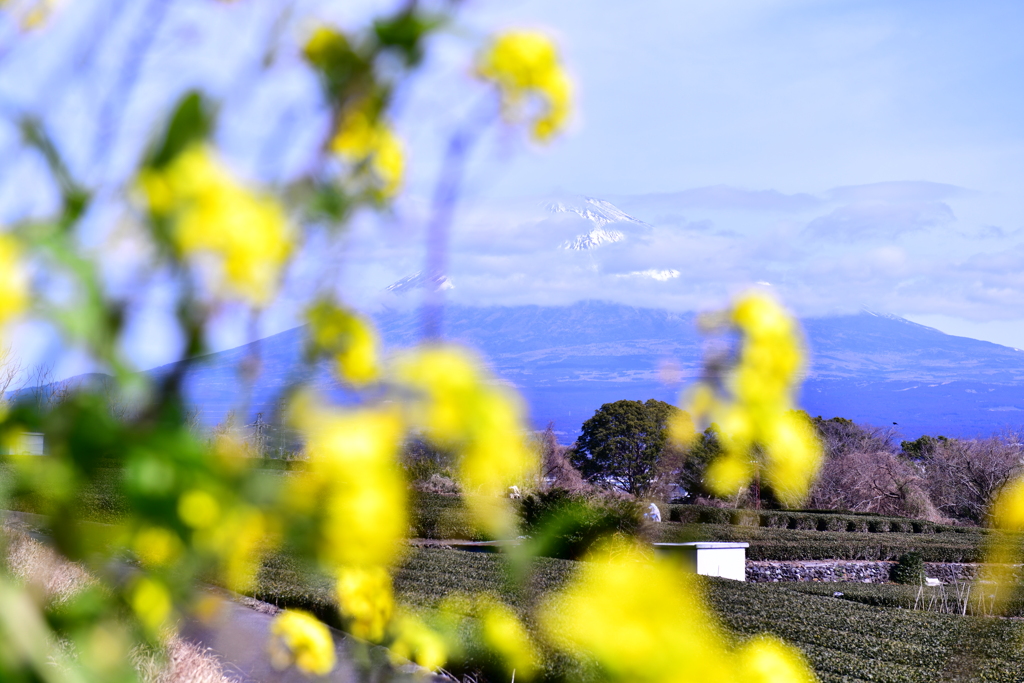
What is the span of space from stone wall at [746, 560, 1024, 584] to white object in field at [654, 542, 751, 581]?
61 centimetres

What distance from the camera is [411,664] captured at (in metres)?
4.09

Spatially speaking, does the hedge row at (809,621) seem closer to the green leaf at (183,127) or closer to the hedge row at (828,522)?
the green leaf at (183,127)

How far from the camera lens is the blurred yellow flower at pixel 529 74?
1.53 ft

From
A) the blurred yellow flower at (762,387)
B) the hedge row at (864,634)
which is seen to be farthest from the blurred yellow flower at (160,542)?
the hedge row at (864,634)

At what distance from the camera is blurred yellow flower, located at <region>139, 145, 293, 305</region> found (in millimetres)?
329

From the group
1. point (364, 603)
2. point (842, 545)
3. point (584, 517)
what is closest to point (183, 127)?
point (364, 603)

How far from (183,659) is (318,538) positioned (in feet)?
11.8

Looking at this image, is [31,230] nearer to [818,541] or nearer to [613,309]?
[818,541]

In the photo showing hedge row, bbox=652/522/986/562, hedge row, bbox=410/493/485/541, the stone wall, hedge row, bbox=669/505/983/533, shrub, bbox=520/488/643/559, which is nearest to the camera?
hedge row, bbox=410/493/485/541

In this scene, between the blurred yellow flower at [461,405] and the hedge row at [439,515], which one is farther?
the hedge row at [439,515]

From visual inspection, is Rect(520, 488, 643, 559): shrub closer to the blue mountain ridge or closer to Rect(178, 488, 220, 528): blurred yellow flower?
the blue mountain ridge

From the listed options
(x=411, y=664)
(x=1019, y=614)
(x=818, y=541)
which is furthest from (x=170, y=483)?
(x=818, y=541)

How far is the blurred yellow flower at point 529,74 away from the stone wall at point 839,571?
12.3 metres

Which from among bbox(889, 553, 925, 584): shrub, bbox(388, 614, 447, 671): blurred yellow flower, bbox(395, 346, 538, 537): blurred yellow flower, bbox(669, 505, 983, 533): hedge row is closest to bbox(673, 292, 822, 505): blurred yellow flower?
bbox(395, 346, 538, 537): blurred yellow flower
